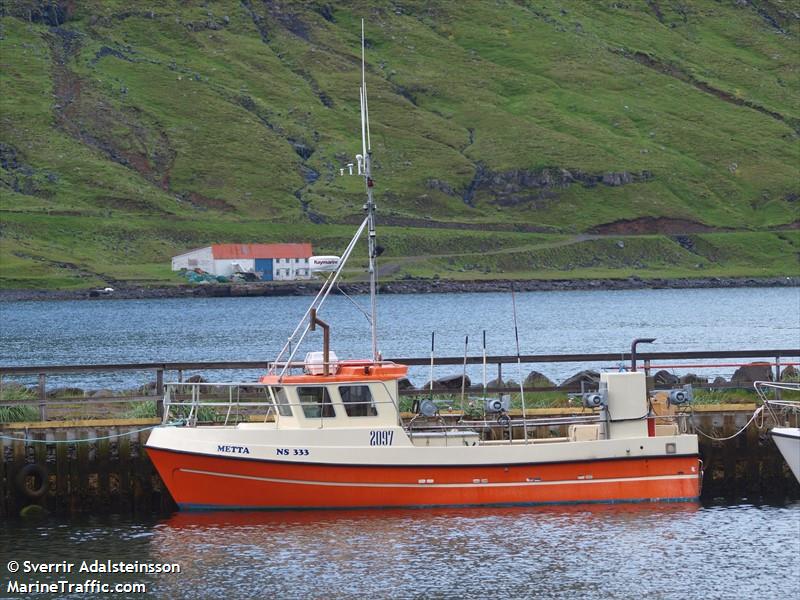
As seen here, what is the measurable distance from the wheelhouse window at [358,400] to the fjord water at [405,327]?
2428cm

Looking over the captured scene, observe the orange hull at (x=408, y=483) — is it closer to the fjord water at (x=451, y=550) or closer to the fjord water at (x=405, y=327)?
the fjord water at (x=451, y=550)

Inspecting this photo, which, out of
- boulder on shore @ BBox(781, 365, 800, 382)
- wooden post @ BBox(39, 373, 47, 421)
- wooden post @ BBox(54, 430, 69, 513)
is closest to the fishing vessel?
wooden post @ BBox(54, 430, 69, 513)

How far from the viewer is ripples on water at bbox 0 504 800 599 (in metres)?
25.2

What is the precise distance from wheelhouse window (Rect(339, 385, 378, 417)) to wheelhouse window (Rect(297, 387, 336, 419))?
0.34m

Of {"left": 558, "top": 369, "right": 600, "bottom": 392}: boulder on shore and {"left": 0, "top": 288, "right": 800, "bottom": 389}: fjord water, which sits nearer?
{"left": 558, "top": 369, "right": 600, "bottom": 392}: boulder on shore

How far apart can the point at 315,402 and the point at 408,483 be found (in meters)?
2.68

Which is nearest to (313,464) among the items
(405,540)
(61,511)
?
(405,540)

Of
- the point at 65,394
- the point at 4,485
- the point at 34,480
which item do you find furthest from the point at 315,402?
the point at 65,394

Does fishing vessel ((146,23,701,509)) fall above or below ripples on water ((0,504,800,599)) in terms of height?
above

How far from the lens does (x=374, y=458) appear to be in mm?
30656

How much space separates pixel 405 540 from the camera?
28469 millimetres

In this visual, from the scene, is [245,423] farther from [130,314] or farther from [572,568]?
[130,314]

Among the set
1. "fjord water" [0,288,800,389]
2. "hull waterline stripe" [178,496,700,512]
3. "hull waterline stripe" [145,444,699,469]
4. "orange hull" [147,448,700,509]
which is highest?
"fjord water" [0,288,800,389]

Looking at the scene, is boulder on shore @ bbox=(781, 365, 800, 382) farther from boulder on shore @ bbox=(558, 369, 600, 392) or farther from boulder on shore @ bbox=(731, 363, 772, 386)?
boulder on shore @ bbox=(558, 369, 600, 392)
